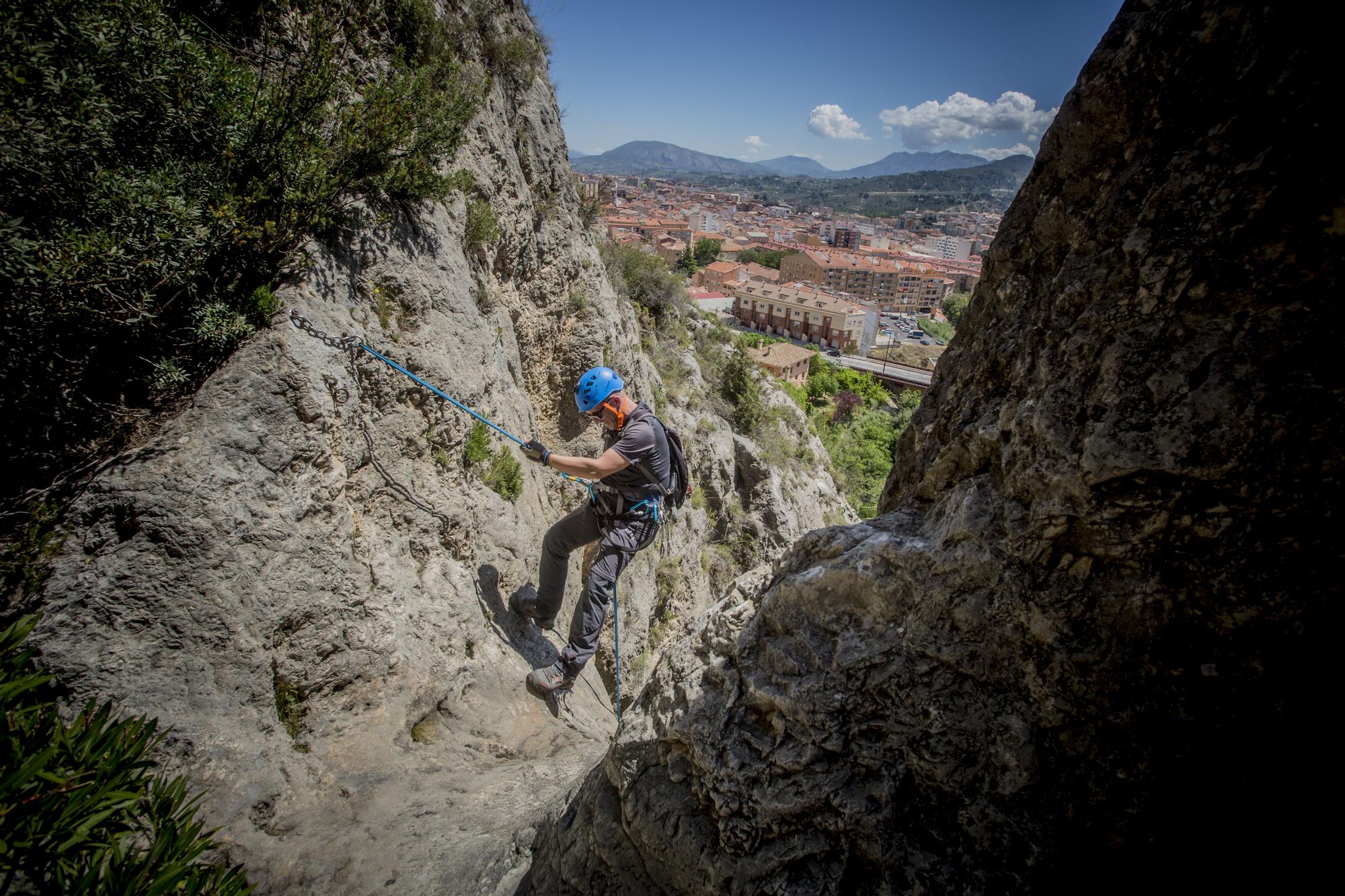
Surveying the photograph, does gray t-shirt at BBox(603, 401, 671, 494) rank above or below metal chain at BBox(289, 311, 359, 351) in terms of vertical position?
below

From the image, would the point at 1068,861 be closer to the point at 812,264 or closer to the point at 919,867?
the point at 919,867

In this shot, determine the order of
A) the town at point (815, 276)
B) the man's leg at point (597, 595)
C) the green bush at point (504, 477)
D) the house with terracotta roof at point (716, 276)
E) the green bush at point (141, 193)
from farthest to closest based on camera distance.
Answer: the house with terracotta roof at point (716, 276)
the town at point (815, 276)
the green bush at point (504, 477)
the man's leg at point (597, 595)
the green bush at point (141, 193)

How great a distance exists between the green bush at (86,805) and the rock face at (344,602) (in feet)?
0.71

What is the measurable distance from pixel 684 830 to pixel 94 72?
543cm

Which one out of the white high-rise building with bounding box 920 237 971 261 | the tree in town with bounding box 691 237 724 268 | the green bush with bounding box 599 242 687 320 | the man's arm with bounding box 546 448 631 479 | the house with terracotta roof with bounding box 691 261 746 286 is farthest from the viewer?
the white high-rise building with bounding box 920 237 971 261

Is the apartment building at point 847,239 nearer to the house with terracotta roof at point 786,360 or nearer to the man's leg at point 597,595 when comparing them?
the house with terracotta roof at point 786,360

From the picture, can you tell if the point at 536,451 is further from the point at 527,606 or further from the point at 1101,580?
the point at 1101,580

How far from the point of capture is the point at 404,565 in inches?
195

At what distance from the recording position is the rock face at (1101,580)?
65.4 inches

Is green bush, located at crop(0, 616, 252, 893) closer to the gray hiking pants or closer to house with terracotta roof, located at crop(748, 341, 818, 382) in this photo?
the gray hiking pants

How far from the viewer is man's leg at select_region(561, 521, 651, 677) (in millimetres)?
5711

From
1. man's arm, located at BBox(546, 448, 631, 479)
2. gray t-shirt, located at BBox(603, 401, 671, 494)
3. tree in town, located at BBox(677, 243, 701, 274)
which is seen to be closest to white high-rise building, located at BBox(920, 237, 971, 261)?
tree in town, located at BBox(677, 243, 701, 274)

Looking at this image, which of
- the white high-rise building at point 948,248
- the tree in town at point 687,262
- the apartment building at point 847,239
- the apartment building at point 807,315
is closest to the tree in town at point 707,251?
the tree in town at point 687,262

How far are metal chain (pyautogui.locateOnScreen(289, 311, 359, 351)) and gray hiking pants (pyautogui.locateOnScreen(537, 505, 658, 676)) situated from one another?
244 cm
